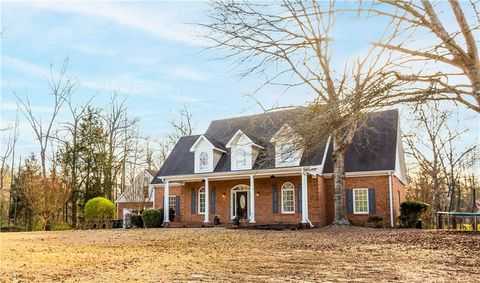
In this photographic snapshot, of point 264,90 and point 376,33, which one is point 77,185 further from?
point 376,33

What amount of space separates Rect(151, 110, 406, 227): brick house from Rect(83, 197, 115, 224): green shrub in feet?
13.8

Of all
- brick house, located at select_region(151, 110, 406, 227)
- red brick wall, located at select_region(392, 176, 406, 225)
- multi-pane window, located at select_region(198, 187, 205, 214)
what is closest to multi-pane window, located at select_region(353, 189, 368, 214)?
brick house, located at select_region(151, 110, 406, 227)

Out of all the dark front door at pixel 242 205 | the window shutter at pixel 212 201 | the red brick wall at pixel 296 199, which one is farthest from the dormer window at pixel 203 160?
the dark front door at pixel 242 205

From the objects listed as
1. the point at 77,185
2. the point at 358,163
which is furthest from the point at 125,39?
the point at 77,185

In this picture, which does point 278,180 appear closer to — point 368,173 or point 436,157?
point 368,173

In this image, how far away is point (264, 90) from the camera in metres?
9.50

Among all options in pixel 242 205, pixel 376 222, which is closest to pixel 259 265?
pixel 376 222

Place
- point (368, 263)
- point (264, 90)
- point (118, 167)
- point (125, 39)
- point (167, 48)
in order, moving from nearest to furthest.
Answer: point (368, 263), point (264, 90), point (167, 48), point (125, 39), point (118, 167)

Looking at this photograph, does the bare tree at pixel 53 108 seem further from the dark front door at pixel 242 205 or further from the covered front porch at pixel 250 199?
the dark front door at pixel 242 205

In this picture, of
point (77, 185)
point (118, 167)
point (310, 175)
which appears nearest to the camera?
point (310, 175)

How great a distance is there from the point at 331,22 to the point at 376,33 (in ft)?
2.45

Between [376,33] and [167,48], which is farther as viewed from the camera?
[167,48]

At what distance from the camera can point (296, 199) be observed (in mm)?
22578

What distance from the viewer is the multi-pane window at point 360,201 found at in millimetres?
22000
